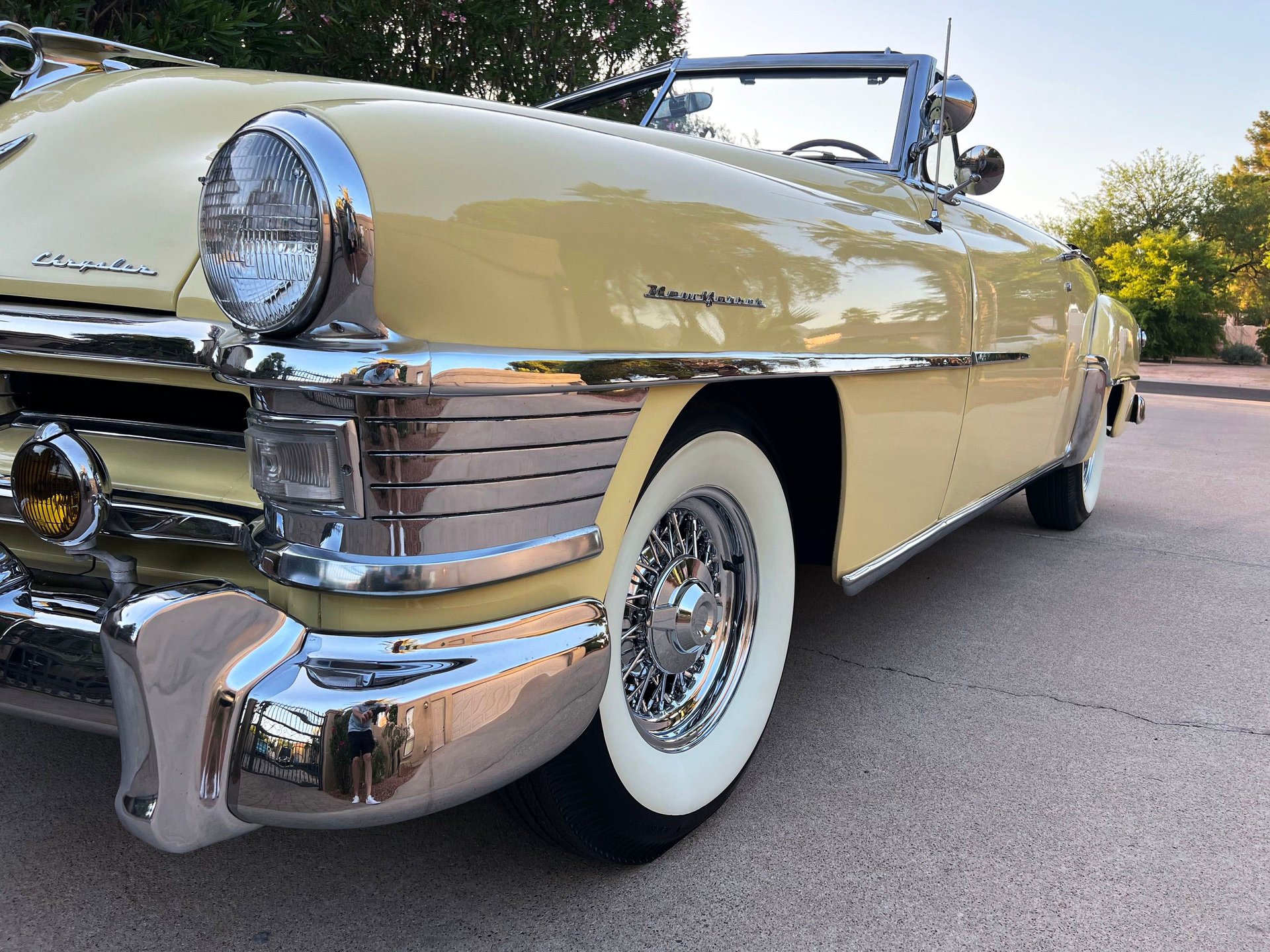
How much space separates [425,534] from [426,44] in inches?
219

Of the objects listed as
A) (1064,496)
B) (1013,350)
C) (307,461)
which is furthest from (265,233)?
(1064,496)

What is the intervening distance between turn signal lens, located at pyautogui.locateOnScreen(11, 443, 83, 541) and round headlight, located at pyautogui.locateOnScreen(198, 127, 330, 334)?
32cm


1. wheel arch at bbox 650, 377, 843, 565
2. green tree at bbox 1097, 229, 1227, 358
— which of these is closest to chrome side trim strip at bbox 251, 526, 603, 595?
wheel arch at bbox 650, 377, 843, 565

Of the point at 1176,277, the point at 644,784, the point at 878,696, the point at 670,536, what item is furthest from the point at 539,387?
the point at 1176,277

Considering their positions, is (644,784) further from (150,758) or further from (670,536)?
(150,758)

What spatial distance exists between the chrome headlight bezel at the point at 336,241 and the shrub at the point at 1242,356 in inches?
1114

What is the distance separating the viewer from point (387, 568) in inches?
47.4

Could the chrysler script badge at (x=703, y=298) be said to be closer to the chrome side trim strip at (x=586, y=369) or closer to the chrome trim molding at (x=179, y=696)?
the chrome side trim strip at (x=586, y=369)

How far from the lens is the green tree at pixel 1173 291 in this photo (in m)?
23.5

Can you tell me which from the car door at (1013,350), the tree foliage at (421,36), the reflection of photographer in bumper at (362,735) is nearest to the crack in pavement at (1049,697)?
the car door at (1013,350)

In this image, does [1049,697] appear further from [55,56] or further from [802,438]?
[55,56]

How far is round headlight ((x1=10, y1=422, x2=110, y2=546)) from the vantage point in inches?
50.1

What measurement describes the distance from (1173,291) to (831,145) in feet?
79.6

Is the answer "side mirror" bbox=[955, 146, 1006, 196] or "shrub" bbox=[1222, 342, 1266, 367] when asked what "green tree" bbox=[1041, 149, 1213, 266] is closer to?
"shrub" bbox=[1222, 342, 1266, 367]
